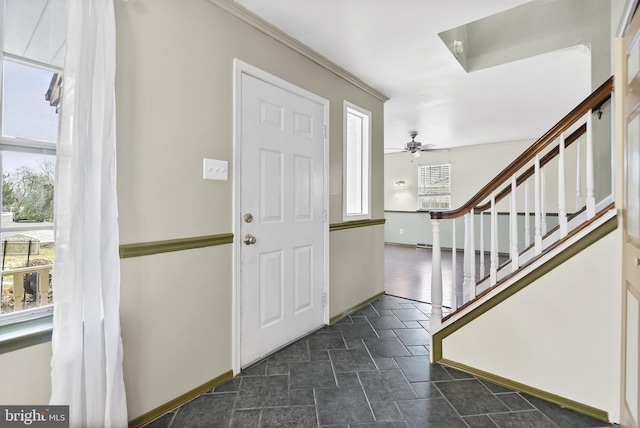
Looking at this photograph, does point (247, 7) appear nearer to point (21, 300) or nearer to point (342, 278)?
point (21, 300)

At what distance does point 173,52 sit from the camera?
1649 millimetres

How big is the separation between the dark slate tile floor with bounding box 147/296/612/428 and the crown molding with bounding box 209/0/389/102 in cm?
243

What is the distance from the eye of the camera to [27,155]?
124cm

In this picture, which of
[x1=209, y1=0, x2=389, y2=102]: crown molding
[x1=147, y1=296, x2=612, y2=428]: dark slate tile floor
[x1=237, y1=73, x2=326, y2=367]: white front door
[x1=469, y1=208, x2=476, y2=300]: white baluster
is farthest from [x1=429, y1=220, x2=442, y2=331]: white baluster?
[x1=209, y1=0, x2=389, y2=102]: crown molding

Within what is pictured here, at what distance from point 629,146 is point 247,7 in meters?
2.28

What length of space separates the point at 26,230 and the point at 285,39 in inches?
79.2

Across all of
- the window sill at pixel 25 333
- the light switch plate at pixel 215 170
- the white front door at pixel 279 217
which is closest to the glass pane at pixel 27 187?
the window sill at pixel 25 333

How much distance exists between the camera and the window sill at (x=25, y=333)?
115 centimetres

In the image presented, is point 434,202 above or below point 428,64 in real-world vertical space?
below

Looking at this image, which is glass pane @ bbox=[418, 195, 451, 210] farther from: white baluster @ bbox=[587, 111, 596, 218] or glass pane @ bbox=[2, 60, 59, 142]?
glass pane @ bbox=[2, 60, 59, 142]

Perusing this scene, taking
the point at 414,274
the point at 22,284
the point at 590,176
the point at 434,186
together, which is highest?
the point at 434,186

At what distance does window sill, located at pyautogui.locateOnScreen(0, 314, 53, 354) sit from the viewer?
115 cm

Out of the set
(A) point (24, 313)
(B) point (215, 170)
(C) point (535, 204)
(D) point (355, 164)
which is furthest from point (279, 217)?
(C) point (535, 204)

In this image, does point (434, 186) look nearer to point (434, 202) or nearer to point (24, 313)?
point (434, 202)
